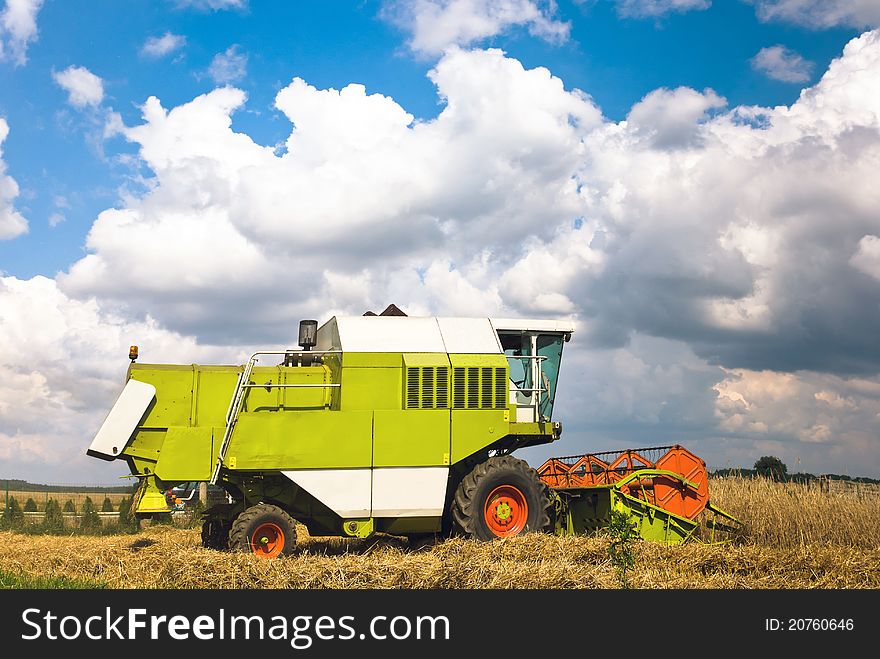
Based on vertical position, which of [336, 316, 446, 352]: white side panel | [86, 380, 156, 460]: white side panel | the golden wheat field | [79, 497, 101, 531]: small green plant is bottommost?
[79, 497, 101, 531]: small green plant

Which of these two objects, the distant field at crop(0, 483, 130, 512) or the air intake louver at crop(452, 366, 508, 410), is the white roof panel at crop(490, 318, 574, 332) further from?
the distant field at crop(0, 483, 130, 512)

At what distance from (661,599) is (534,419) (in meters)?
6.37

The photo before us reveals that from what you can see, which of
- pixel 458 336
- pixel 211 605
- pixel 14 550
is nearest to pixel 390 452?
pixel 458 336

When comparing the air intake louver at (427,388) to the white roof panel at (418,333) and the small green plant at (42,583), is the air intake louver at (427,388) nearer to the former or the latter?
the white roof panel at (418,333)

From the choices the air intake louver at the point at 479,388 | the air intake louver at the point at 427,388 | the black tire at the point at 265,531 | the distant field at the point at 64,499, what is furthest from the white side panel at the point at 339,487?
the distant field at the point at 64,499

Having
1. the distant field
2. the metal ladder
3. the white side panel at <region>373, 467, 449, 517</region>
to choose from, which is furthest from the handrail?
the distant field

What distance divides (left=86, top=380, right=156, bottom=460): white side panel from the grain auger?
22.5 ft

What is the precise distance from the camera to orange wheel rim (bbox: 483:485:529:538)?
1335 cm

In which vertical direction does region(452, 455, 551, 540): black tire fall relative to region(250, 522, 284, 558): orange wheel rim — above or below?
above

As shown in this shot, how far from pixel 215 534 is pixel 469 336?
17.5ft

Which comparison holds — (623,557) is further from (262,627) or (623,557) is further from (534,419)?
(262,627)

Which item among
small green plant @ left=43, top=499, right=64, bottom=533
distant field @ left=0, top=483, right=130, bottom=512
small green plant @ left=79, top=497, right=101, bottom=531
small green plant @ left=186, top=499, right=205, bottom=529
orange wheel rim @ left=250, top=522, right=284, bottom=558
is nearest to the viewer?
orange wheel rim @ left=250, top=522, right=284, bottom=558

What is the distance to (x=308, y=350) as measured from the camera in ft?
48.8

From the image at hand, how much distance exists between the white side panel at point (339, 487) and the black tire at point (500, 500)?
1459 mm
